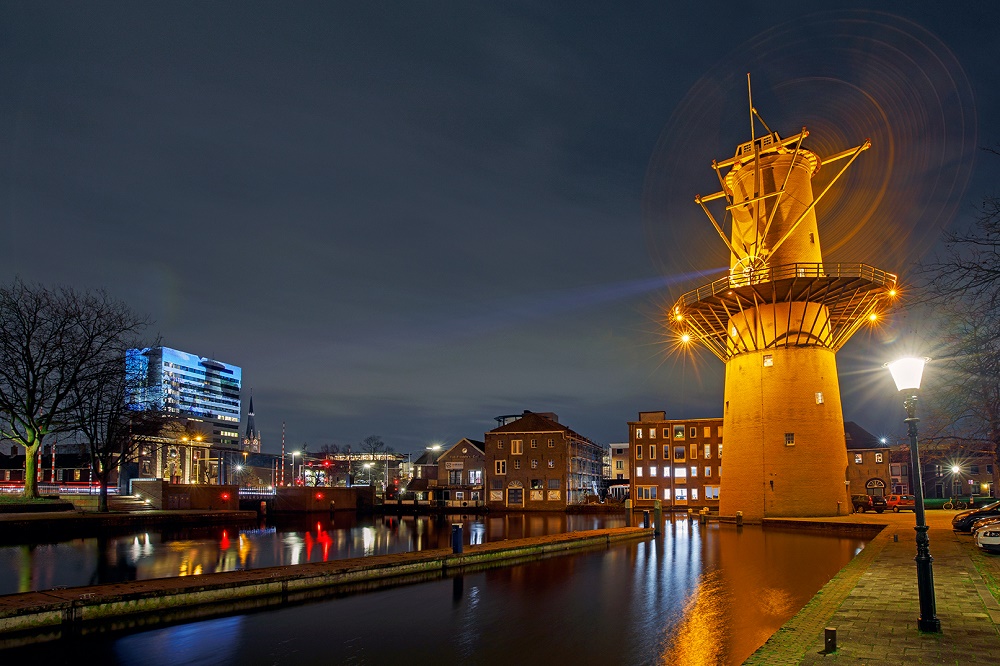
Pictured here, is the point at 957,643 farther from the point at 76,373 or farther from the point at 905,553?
the point at 76,373

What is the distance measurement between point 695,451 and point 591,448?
2429 cm

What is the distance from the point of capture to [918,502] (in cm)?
1174

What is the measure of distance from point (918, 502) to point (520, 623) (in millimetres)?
9005

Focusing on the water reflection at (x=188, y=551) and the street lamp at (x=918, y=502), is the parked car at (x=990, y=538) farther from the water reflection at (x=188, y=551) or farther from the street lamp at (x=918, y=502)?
the water reflection at (x=188, y=551)

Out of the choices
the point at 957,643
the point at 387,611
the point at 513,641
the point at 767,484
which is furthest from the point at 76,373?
the point at 957,643

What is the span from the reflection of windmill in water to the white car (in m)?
21.7

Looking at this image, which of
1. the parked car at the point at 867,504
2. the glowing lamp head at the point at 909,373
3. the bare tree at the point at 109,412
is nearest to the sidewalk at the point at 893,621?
the glowing lamp head at the point at 909,373

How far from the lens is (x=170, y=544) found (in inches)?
1528

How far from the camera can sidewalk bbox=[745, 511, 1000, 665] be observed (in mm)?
9797

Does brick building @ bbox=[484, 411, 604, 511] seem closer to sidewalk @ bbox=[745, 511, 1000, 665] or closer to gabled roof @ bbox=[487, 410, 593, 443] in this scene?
gabled roof @ bbox=[487, 410, 593, 443]

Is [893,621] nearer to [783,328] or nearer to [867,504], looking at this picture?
[783,328]

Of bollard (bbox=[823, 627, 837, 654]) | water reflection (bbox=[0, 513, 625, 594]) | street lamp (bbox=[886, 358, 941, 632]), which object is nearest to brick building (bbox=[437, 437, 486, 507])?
water reflection (bbox=[0, 513, 625, 594])

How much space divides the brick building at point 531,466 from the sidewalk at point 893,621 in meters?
67.1

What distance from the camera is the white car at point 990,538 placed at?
72.0 ft
